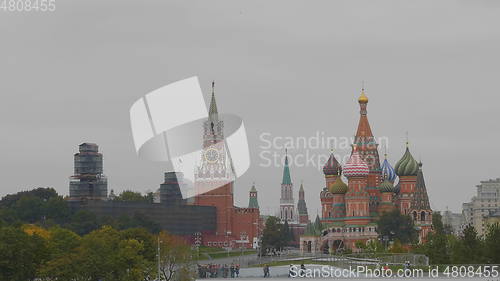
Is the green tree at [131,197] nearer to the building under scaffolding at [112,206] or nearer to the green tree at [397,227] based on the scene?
the building under scaffolding at [112,206]

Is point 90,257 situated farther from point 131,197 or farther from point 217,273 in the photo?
point 131,197

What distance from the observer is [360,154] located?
151625 millimetres

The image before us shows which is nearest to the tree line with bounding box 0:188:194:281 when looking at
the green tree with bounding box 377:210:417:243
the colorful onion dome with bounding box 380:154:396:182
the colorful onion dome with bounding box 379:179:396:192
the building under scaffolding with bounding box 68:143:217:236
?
the green tree with bounding box 377:210:417:243

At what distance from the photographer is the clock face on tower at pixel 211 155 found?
172 m

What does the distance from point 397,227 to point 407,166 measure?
1274 cm

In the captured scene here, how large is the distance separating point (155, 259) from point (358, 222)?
7328 cm

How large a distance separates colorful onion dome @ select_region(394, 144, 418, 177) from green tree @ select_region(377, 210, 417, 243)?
10142 millimetres

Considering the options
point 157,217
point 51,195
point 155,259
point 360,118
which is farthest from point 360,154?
point 155,259

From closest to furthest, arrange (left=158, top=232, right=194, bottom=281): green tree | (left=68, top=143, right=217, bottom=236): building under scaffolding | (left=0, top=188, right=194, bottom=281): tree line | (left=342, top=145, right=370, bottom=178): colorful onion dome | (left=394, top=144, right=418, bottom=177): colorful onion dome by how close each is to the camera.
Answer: (left=0, top=188, right=194, bottom=281): tree line < (left=158, top=232, right=194, bottom=281): green tree < (left=342, top=145, right=370, bottom=178): colorful onion dome < (left=68, top=143, right=217, bottom=236): building under scaffolding < (left=394, top=144, right=418, bottom=177): colorful onion dome

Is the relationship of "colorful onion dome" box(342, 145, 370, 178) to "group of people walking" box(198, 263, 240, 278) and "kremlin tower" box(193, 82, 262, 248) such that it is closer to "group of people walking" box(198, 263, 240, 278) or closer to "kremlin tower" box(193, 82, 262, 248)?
"kremlin tower" box(193, 82, 262, 248)

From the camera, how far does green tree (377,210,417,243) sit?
460ft

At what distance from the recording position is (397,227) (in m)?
141

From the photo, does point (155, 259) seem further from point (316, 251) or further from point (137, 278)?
point (316, 251)

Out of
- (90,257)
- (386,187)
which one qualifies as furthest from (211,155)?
(90,257)
